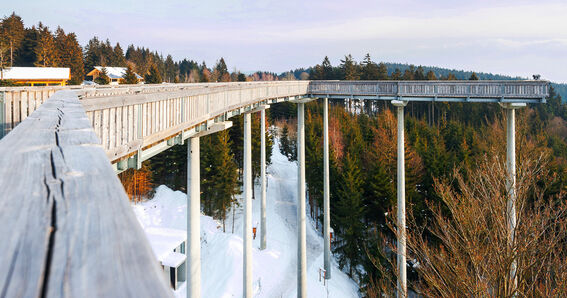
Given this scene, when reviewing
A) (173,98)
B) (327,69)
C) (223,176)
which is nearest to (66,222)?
(173,98)

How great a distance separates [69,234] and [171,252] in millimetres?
22813

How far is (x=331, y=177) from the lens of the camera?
102 feet

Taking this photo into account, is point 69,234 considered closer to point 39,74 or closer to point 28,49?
point 39,74

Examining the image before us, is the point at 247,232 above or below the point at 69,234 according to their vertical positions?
below

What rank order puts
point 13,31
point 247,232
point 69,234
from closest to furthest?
1. point 69,234
2. point 247,232
3. point 13,31

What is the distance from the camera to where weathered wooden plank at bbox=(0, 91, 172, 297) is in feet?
1.78

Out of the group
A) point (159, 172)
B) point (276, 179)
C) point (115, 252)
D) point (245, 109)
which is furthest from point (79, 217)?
point (276, 179)

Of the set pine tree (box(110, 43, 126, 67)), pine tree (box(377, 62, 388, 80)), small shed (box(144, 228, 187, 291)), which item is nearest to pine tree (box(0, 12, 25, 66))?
pine tree (box(110, 43, 126, 67))

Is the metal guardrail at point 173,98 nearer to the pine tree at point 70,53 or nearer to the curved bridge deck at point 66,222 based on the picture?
the curved bridge deck at point 66,222

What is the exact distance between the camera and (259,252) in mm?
25516

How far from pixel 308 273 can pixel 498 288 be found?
17.9 metres

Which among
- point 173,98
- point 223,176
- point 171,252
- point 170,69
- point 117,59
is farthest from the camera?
point 170,69

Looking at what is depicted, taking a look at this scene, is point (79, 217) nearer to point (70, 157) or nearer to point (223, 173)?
point (70, 157)

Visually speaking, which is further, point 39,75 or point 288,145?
point 288,145
